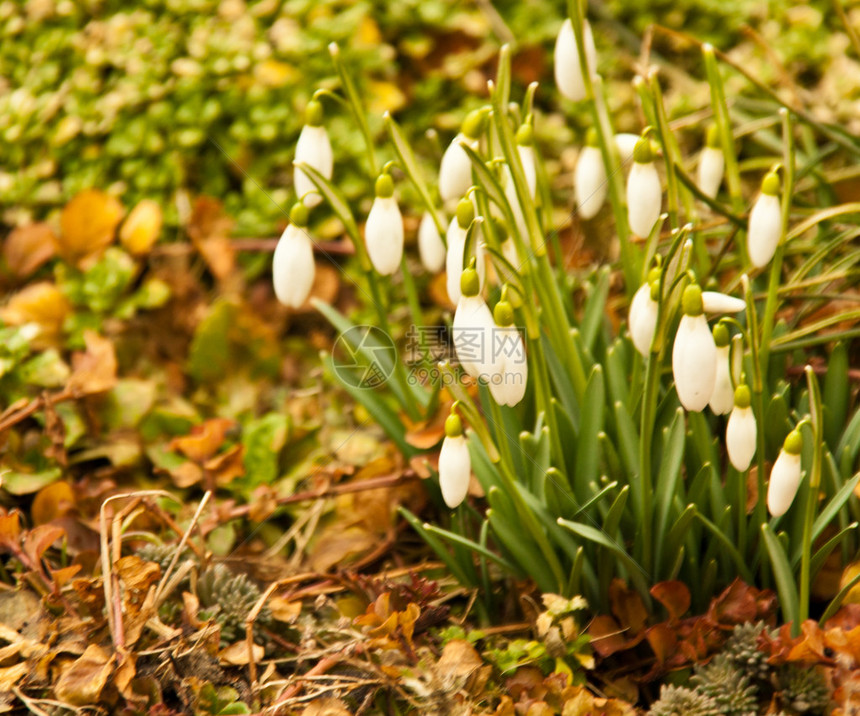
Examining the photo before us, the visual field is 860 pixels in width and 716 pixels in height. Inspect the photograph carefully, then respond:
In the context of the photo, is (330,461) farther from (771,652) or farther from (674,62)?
(674,62)

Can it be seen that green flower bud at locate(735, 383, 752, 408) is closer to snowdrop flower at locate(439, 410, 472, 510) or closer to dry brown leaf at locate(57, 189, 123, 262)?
snowdrop flower at locate(439, 410, 472, 510)

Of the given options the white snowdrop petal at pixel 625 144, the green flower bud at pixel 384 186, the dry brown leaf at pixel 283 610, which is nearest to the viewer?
the green flower bud at pixel 384 186

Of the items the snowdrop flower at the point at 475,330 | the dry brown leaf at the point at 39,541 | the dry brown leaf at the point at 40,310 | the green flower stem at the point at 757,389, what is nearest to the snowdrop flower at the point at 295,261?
the snowdrop flower at the point at 475,330

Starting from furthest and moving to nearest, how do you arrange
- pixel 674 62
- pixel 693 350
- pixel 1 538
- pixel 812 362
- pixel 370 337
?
pixel 674 62
pixel 370 337
pixel 812 362
pixel 1 538
pixel 693 350

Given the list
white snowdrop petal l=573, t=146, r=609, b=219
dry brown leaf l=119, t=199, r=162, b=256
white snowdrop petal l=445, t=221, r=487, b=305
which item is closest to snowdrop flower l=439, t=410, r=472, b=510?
white snowdrop petal l=445, t=221, r=487, b=305

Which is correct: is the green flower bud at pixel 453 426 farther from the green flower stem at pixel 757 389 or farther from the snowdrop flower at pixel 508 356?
the green flower stem at pixel 757 389

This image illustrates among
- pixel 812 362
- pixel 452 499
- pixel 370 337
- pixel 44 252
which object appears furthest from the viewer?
pixel 44 252

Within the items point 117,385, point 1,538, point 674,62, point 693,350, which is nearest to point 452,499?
point 693,350
